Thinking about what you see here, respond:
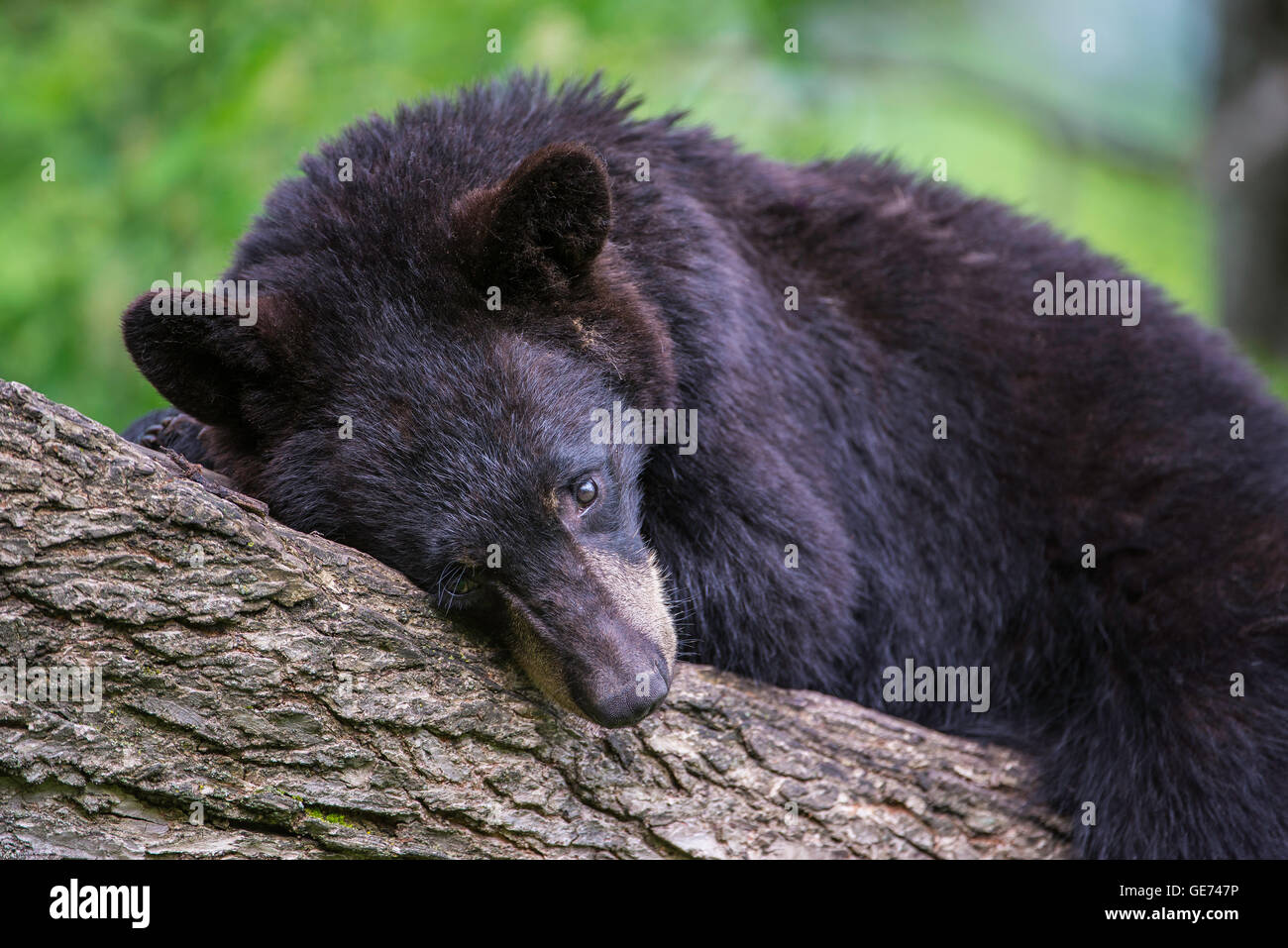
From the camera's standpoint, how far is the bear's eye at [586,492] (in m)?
4.14

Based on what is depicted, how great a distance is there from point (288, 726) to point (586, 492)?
1276 millimetres

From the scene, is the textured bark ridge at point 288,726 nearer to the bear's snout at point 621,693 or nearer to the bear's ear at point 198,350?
the bear's snout at point 621,693

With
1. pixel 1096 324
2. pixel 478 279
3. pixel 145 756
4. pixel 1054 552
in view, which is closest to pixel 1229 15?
pixel 1096 324

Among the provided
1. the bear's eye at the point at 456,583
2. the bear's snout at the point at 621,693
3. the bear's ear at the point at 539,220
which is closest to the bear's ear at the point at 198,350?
the bear's ear at the point at 539,220

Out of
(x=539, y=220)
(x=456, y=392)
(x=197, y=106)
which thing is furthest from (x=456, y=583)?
(x=197, y=106)

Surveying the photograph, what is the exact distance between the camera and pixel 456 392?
13.4 ft

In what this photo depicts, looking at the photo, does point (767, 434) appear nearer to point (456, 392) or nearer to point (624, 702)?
point (456, 392)

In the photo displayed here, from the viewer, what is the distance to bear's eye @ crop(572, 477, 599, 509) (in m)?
4.14

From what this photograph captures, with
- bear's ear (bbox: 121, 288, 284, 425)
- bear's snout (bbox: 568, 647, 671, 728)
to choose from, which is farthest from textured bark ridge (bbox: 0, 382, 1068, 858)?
bear's ear (bbox: 121, 288, 284, 425)

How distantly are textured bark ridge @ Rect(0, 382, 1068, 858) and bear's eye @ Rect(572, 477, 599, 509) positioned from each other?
599 millimetres

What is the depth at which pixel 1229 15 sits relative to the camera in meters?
10.4

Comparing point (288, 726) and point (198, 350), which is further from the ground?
point (198, 350)

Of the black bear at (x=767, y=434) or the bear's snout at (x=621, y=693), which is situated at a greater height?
the black bear at (x=767, y=434)

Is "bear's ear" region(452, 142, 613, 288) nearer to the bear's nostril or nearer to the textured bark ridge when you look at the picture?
the textured bark ridge
